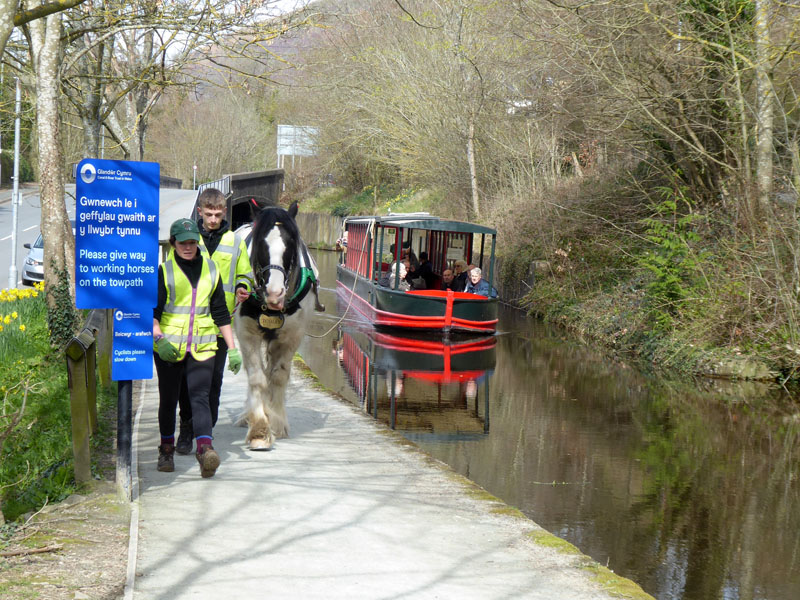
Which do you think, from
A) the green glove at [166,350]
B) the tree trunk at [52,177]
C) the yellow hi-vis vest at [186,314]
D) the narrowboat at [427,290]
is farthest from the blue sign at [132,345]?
the narrowboat at [427,290]

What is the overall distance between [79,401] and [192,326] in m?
0.90

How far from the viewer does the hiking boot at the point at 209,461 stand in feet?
20.1

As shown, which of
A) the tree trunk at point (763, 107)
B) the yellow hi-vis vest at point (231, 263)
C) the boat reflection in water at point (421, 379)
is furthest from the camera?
the tree trunk at point (763, 107)

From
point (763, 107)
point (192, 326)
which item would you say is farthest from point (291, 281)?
point (763, 107)

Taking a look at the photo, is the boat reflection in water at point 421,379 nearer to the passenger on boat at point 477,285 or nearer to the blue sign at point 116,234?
the passenger on boat at point 477,285

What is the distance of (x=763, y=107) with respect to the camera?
15.6m

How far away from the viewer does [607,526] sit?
7473 mm

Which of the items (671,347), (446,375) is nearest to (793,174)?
(671,347)

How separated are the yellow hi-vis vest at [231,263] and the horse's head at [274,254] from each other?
380 mm

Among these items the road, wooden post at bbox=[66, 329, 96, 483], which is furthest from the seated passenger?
wooden post at bbox=[66, 329, 96, 483]

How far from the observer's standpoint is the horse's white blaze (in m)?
7.14

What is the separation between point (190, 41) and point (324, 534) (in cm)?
893

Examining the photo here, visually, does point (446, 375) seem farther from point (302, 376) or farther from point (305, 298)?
point (305, 298)

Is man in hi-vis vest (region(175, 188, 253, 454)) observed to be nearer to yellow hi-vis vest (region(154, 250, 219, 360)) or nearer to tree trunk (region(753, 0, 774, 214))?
yellow hi-vis vest (region(154, 250, 219, 360))
